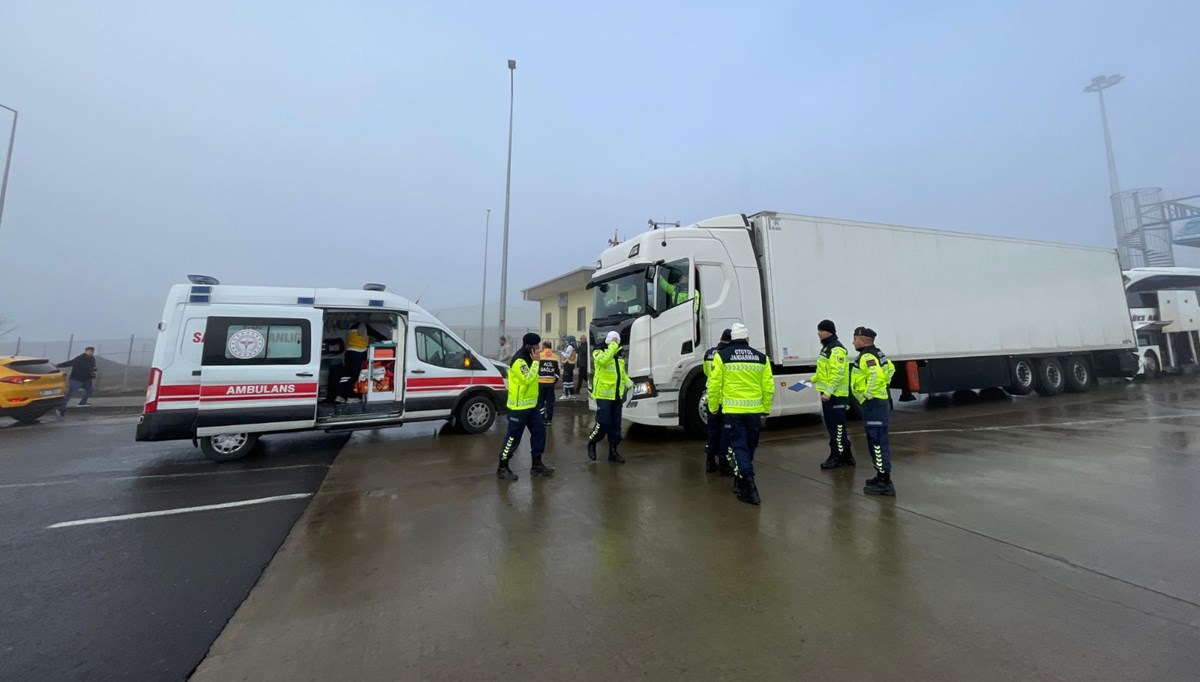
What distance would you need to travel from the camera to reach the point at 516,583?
306cm

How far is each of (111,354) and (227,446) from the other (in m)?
17.6

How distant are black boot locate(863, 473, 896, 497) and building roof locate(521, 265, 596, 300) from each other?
47.0 feet

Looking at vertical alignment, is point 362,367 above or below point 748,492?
above

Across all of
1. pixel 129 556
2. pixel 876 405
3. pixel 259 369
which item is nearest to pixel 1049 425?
pixel 876 405

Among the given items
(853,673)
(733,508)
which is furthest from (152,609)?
(733,508)

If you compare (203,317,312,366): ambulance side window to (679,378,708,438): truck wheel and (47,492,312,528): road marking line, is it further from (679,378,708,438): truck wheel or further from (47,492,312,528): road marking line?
(679,378,708,438): truck wheel

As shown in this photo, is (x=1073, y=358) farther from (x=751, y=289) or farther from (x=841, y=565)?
(x=841, y=565)

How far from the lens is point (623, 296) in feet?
25.5

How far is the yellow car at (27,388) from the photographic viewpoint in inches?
380

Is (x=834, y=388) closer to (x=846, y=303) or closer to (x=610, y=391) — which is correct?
(x=610, y=391)

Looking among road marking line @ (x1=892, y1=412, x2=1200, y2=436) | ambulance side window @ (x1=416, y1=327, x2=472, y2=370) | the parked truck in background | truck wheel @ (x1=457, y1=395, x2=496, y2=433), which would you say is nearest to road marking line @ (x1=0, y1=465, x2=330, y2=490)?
ambulance side window @ (x1=416, y1=327, x2=472, y2=370)

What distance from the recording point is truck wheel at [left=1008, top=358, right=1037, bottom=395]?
36.8 feet

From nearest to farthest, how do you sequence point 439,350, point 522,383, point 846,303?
point 522,383 < point 439,350 < point 846,303

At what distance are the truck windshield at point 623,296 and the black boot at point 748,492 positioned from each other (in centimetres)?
332
